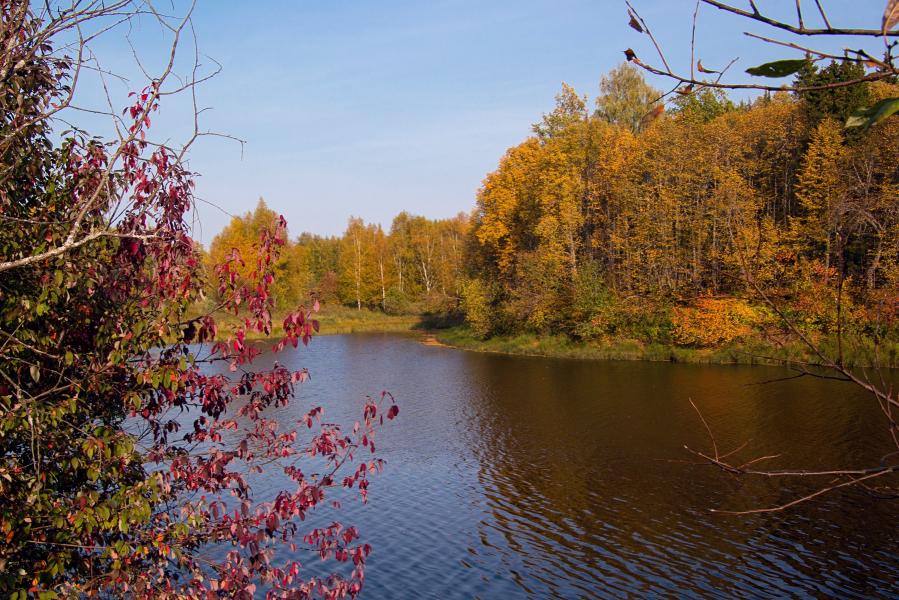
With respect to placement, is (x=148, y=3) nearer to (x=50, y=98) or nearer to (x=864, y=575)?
(x=50, y=98)

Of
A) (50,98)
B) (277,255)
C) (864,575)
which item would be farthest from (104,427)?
(864,575)

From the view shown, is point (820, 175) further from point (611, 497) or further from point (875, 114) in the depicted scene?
point (875, 114)

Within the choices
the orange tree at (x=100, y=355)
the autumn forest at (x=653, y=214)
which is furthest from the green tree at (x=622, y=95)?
the orange tree at (x=100, y=355)

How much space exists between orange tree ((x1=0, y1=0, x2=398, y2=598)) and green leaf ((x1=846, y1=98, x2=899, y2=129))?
12.3 feet

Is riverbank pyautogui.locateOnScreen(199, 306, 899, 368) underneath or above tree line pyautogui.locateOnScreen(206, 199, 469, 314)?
underneath

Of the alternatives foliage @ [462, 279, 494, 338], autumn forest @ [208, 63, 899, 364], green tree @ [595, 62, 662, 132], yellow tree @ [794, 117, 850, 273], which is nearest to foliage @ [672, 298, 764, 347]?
autumn forest @ [208, 63, 899, 364]

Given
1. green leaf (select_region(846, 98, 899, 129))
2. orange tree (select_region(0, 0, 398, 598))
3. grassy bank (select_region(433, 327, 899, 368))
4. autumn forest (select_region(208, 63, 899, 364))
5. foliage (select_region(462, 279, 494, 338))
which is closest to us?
green leaf (select_region(846, 98, 899, 129))

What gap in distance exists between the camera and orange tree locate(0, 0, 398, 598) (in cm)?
429

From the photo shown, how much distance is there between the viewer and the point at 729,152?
38.3 meters

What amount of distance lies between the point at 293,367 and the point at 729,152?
27631mm

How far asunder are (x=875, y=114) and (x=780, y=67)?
0.71ft

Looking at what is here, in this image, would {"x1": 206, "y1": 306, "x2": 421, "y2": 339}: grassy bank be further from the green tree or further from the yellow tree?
the yellow tree

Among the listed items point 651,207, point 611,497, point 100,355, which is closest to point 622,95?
point 651,207

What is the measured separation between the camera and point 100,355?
482cm
